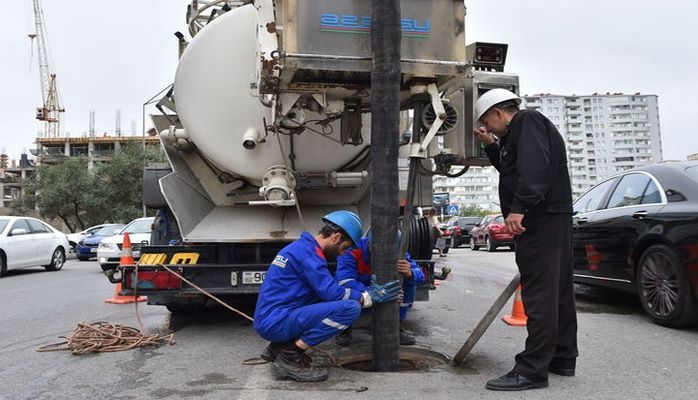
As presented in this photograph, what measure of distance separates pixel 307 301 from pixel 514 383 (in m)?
1.51

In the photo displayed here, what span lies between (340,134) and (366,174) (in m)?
0.69

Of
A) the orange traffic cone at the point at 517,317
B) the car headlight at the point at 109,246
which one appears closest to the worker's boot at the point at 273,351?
the orange traffic cone at the point at 517,317

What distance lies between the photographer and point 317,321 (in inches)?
159

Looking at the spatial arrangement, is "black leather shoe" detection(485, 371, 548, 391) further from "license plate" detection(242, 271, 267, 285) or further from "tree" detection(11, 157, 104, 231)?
"tree" detection(11, 157, 104, 231)

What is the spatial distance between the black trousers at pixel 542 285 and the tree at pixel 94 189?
127ft

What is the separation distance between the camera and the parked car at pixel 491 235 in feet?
68.6

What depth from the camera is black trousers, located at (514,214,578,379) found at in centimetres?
381

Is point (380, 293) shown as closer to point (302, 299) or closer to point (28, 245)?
point (302, 299)

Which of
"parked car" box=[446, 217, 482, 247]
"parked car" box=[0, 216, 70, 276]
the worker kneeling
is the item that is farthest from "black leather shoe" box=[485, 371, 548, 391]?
"parked car" box=[446, 217, 482, 247]

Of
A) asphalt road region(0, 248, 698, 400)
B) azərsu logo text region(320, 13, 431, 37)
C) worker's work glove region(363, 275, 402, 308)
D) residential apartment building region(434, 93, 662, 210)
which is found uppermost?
residential apartment building region(434, 93, 662, 210)

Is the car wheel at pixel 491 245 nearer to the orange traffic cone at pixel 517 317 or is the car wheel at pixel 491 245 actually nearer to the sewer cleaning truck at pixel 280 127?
the orange traffic cone at pixel 517 317

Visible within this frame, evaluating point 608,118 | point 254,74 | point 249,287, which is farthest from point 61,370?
point 608,118

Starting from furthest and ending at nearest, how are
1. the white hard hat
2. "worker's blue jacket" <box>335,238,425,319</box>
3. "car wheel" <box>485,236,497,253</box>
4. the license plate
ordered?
"car wheel" <box>485,236,497,253</box>
the license plate
"worker's blue jacket" <box>335,238,425,319</box>
the white hard hat

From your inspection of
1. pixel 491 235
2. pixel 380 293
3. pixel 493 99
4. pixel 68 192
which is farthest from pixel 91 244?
pixel 68 192
